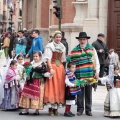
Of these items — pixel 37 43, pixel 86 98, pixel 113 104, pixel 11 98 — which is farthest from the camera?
pixel 37 43

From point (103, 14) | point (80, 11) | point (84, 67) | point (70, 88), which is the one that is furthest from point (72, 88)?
point (80, 11)

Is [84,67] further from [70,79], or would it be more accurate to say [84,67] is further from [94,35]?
[94,35]

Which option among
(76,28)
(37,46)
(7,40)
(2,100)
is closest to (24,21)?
(7,40)

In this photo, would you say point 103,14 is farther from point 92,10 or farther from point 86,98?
point 86,98

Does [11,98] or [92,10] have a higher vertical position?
[92,10]

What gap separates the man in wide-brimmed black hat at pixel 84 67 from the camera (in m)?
11.9

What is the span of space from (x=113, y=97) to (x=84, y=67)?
916mm

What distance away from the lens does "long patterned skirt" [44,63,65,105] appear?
11695 mm

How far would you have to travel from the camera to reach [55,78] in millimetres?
11781

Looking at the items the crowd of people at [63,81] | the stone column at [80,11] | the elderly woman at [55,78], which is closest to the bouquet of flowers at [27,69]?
the crowd of people at [63,81]

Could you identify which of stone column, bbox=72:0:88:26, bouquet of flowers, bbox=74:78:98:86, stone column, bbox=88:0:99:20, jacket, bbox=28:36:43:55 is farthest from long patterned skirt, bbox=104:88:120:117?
stone column, bbox=72:0:88:26

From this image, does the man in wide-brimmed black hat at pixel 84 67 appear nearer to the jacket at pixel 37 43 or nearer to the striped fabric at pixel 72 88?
the striped fabric at pixel 72 88

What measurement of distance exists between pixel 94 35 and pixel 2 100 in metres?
9.74

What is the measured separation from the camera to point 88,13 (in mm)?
22000
